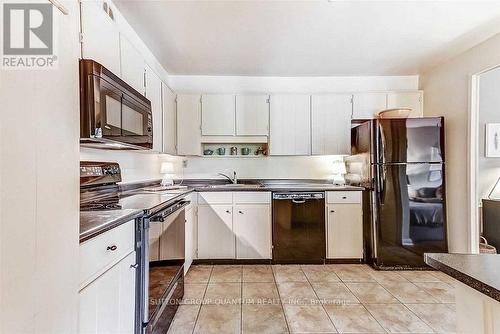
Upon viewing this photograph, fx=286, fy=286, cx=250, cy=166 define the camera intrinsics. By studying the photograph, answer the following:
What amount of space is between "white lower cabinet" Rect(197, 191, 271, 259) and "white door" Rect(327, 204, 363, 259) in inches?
28.7

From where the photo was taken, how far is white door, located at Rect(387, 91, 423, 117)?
3.78 meters

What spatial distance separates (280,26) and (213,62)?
1.13 meters

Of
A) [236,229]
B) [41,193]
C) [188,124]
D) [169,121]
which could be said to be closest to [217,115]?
[188,124]

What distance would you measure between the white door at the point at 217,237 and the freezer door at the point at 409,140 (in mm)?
1856

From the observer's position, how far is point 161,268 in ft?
6.05

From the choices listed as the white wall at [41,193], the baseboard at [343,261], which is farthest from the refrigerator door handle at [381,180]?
the white wall at [41,193]

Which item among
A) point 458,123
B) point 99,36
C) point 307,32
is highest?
point 307,32

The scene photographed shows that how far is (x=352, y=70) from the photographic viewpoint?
3738mm

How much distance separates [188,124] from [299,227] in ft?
6.24

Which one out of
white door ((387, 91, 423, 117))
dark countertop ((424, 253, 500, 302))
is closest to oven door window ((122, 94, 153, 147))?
dark countertop ((424, 253, 500, 302))

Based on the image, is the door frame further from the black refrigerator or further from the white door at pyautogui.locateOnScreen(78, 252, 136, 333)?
the white door at pyautogui.locateOnScreen(78, 252, 136, 333)

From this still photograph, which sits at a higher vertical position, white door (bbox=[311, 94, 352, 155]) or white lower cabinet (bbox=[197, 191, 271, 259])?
white door (bbox=[311, 94, 352, 155])

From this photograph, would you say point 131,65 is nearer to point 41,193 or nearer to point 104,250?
point 104,250

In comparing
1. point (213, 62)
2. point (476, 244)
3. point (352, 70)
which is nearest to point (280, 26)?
point (213, 62)
